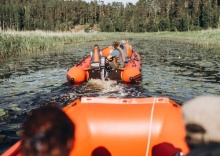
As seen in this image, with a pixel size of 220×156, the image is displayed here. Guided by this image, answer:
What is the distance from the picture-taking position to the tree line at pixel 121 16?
51.1 metres

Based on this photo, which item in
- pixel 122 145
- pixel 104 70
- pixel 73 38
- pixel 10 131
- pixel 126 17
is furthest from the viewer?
pixel 126 17

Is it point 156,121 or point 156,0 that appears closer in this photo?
point 156,121

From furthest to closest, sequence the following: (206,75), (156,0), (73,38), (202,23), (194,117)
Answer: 1. (156,0)
2. (202,23)
3. (73,38)
4. (206,75)
5. (194,117)

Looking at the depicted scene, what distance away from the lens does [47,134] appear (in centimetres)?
167

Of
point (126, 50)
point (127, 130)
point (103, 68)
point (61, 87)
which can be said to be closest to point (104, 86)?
point (103, 68)

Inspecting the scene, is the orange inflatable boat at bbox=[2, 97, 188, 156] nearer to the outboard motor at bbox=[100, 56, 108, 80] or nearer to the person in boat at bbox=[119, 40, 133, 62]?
the outboard motor at bbox=[100, 56, 108, 80]

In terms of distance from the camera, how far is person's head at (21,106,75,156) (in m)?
1.66

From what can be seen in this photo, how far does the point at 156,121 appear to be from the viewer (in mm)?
3984

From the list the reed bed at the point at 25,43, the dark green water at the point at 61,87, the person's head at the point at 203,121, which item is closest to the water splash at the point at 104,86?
the dark green water at the point at 61,87

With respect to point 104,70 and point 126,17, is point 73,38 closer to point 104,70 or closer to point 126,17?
point 104,70

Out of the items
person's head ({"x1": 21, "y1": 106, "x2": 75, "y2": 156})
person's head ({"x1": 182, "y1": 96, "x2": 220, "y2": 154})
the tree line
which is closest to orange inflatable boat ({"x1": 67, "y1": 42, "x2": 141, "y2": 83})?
person's head ({"x1": 182, "y1": 96, "x2": 220, "y2": 154})

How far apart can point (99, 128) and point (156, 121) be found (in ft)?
2.46

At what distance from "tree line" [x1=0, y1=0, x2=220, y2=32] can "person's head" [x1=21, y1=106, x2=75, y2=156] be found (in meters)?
45.1

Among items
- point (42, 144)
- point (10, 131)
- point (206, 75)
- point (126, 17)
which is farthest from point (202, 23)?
point (42, 144)
